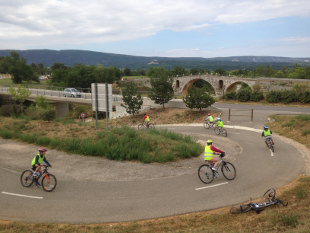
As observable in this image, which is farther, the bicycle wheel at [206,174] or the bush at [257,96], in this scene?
the bush at [257,96]

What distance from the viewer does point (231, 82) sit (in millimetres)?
70062

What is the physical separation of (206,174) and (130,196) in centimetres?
304

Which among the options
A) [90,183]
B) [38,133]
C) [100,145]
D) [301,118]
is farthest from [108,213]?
[301,118]

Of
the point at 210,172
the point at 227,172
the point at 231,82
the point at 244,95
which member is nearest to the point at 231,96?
the point at 244,95

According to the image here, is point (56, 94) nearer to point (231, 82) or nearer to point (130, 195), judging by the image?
point (130, 195)

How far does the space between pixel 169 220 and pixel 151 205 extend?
1037 mm

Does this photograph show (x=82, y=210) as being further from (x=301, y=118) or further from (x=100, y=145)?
(x=301, y=118)

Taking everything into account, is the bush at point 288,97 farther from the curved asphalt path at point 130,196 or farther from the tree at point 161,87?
the curved asphalt path at point 130,196

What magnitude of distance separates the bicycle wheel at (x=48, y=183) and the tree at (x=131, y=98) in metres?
24.0

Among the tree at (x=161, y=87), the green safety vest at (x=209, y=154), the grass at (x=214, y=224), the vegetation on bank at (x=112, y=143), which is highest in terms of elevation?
the tree at (x=161, y=87)

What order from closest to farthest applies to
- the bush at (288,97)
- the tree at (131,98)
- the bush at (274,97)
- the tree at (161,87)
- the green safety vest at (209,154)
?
the green safety vest at (209,154)
the tree at (161,87)
the tree at (131,98)
the bush at (288,97)
the bush at (274,97)

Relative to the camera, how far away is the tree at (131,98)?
108 feet

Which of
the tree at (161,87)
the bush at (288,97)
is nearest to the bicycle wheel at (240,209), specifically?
the tree at (161,87)

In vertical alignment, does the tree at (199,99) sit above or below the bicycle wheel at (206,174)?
above
